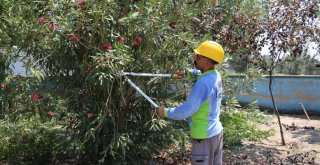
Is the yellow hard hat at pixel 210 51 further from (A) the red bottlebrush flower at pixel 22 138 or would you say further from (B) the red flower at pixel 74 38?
(A) the red bottlebrush flower at pixel 22 138

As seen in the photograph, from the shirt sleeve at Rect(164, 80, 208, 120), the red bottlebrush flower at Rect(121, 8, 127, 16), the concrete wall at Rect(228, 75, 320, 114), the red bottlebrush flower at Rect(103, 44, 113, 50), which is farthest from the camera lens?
the concrete wall at Rect(228, 75, 320, 114)

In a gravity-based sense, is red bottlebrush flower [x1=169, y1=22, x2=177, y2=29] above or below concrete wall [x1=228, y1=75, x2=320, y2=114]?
above

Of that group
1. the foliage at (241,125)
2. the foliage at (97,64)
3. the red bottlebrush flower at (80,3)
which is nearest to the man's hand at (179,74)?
the foliage at (97,64)

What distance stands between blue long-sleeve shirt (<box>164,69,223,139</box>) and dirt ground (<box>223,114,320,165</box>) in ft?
7.98

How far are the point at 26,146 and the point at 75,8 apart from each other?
7.13 feet

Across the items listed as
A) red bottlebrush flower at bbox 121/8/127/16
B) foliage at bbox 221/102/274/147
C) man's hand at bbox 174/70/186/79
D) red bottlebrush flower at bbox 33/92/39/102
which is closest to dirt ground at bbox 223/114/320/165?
foliage at bbox 221/102/274/147

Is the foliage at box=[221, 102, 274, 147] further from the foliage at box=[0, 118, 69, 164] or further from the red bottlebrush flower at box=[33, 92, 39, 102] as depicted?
the red bottlebrush flower at box=[33, 92, 39, 102]

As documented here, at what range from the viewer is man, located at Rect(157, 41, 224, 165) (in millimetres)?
3295

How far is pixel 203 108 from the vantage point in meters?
3.40

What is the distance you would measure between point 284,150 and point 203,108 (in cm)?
391

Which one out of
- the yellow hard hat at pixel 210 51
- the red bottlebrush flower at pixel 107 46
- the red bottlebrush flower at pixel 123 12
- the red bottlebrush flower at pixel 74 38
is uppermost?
the red bottlebrush flower at pixel 123 12

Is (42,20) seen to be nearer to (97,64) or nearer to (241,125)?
(97,64)

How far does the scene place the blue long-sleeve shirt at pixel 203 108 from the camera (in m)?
3.28

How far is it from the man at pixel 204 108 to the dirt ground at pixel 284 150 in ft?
7.72
